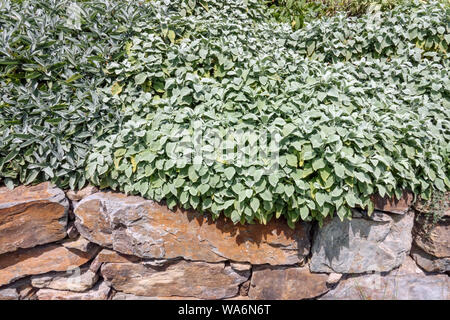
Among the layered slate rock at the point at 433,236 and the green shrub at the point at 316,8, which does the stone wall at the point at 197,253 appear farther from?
the green shrub at the point at 316,8

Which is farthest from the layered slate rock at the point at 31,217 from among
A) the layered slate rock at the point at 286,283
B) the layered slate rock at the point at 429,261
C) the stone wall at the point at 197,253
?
the layered slate rock at the point at 429,261

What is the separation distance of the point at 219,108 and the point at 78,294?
1.86 meters

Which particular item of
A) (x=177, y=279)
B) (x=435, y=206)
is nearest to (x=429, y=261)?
(x=435, y=206)

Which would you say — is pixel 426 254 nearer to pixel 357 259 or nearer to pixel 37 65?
pixel 357 259

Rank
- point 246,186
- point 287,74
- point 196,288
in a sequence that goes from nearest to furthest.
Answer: point 246,186, point 196,288, point 287,74

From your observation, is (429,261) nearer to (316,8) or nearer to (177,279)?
(177,279)

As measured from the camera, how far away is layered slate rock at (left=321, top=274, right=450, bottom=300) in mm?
2529

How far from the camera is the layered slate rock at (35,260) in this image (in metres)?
2.56

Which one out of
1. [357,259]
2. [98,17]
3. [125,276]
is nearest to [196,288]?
[125,276]

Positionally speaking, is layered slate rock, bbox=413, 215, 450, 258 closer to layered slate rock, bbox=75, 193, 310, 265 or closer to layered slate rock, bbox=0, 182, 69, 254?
layered slate rock, bbox=75, 193, 310, 265

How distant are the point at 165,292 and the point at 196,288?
25 centimetres

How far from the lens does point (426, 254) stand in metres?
2.61

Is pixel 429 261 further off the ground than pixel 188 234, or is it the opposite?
pixel 429 261

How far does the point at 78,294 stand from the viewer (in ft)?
8.75
